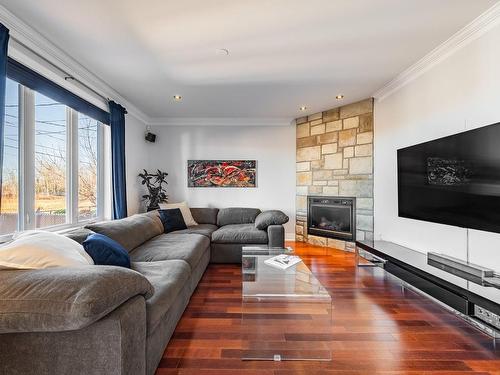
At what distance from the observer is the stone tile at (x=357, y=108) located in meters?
4.09

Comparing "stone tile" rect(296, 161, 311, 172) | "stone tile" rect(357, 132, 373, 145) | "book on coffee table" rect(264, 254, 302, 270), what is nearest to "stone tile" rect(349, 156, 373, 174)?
"stone tile" rect(357, 132, 373, 145)

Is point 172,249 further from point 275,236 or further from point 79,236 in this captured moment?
point 275,236

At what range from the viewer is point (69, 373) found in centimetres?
113

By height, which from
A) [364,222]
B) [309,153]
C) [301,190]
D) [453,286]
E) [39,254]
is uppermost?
[309,153]

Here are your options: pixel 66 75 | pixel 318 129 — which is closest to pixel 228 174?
pixel 318 129

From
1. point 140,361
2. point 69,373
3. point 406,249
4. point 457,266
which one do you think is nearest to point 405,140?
point 406,249

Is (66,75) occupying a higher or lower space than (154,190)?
higher

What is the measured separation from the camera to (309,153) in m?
4.95

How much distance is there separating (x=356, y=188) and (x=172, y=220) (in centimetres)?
299

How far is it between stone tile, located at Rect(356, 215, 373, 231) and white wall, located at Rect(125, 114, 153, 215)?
150 inches

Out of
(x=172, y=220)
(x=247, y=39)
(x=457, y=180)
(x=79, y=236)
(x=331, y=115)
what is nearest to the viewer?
(x=79, y=236)

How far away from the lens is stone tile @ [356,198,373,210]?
409cm

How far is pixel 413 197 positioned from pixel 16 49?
4.05 m

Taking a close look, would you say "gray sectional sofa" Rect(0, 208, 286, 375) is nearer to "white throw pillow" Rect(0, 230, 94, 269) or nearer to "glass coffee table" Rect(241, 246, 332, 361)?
"white throw pillow" Rect(0, 230, 94, 269)
